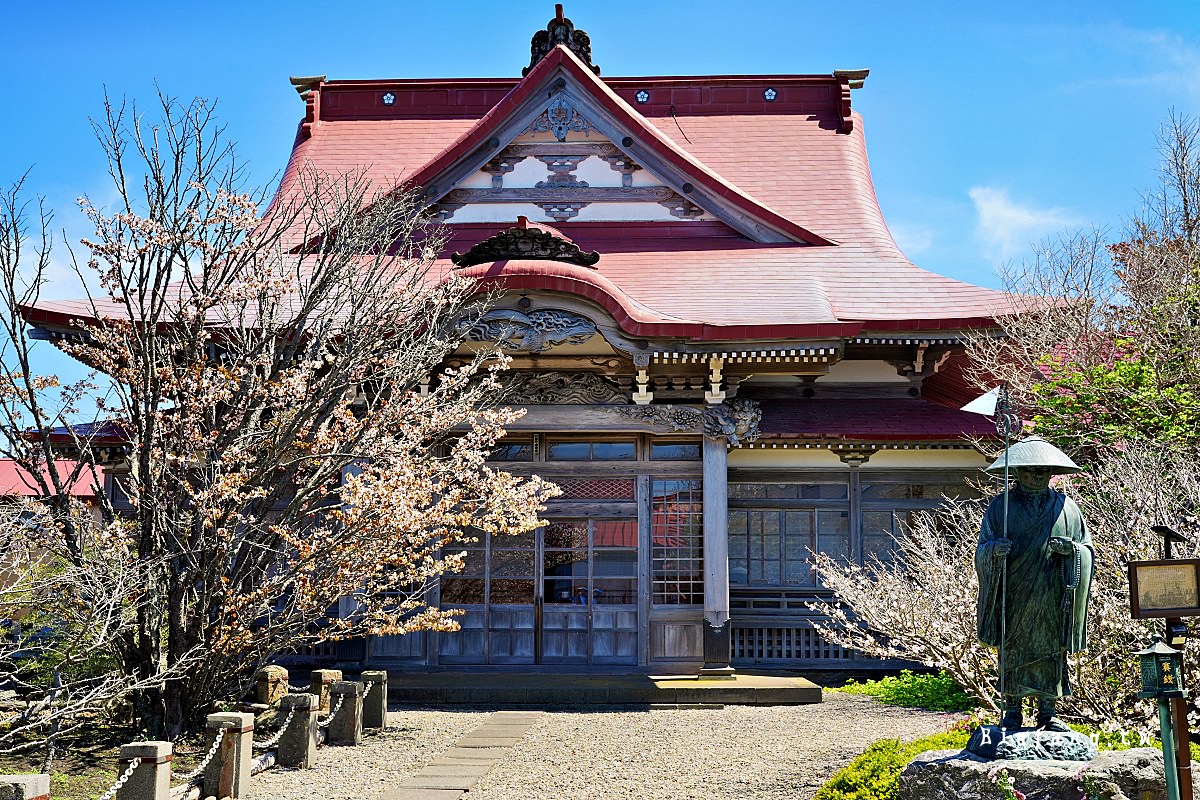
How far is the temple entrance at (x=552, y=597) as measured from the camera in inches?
568

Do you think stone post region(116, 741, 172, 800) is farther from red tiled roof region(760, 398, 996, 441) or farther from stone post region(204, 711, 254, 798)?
red tiled roof region(760, 398, 996, 441)

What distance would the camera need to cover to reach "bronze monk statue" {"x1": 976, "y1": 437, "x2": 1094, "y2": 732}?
633 cm

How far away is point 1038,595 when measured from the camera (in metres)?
6.40

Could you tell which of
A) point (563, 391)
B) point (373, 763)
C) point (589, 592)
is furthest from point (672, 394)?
point (373, 763)

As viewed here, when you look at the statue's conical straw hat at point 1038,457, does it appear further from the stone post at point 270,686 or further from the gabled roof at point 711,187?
the stone post at point 270,686

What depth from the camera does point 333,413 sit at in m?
10.8

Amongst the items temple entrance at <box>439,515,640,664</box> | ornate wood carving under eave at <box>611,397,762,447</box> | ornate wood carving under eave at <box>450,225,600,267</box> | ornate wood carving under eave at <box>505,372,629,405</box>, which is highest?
ornate wood carving under eave at <box>450,225,600,267</box>

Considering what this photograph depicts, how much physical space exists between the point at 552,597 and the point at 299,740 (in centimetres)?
568

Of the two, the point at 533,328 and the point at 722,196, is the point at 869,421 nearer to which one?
the point at 533,328

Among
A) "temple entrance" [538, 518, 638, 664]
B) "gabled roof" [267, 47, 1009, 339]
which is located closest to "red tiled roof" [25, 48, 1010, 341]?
"gabled roof" [267, 47, 1009, 339]

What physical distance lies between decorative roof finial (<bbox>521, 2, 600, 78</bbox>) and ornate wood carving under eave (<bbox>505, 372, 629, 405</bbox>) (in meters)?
8.26

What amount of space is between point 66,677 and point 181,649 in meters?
1.74

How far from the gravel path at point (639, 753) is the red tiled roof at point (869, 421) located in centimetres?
349

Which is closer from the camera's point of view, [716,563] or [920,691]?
[920,691]
